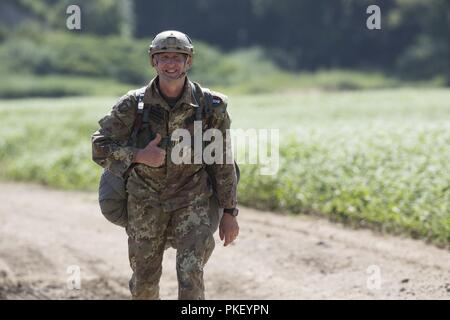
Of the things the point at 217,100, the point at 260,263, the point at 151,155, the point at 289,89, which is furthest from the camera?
the point at 289,89

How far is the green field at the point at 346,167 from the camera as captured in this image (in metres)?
11.0

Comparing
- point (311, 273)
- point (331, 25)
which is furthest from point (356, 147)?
point (331, 25)

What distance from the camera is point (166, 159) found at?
19.8 ft

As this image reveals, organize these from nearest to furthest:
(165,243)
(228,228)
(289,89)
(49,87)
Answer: (228,228)
(165,243)
(49,87)
(289,89)

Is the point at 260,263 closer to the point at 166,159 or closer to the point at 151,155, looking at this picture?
the point at 166,159

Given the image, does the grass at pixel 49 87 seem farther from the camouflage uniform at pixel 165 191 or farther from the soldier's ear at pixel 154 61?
the soldier's ear at pixel 154 61

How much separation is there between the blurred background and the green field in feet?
0.09

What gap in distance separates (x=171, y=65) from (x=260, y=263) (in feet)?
14.3

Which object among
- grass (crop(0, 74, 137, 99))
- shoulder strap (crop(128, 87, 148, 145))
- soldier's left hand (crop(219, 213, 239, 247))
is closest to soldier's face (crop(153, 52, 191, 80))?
shoulder strap (crop(128, 87, 148, 145))

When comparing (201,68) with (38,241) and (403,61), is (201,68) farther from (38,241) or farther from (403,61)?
(38,241)

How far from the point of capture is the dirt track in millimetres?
8414

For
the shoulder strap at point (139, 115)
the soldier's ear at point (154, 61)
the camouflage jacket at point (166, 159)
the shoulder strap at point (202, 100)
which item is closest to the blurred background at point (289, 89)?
the camouflage jacket at point (166, 159)

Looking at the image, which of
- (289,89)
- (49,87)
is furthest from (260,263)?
(289,89)
